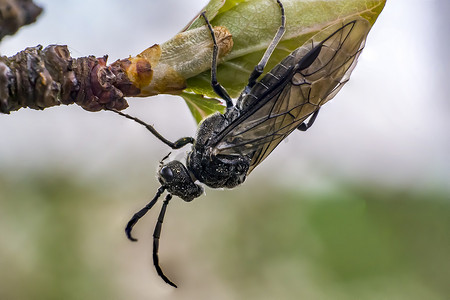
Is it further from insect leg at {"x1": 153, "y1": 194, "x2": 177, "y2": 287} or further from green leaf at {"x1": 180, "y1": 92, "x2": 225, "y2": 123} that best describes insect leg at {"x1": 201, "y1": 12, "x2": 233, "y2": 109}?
insect leg at {"x1": 153, "y1": 194, "x2": 177, "y2": 287}

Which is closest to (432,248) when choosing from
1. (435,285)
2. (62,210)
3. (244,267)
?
(435,285)

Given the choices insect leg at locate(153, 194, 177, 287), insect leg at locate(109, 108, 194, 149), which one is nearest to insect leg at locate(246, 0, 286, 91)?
insect leg at locate(109, 108, 194, 149)

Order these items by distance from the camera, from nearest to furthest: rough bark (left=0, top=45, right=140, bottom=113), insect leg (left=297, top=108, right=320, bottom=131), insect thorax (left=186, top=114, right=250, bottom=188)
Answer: rough bark (left=0, top=45, right=140, bottom=113) → insect thorax (left=186, top=114, right=250, bottom=188) → insect leg (left=297, top=108, right=320, bottom=131)

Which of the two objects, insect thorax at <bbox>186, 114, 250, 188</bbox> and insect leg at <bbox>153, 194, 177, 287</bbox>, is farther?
insect leg at <bbox>153, 194, 177, 287</bbox>

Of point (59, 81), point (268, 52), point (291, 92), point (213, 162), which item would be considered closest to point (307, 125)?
point (291, 92)

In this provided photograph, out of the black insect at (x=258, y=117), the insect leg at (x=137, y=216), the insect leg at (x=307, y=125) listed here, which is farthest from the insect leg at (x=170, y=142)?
the insect leg at (x=307, y=125)

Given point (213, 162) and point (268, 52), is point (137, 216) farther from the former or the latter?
point (268, 52)

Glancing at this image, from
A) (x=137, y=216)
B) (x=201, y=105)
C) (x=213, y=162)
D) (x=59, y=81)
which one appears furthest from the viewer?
(x=137, y=216)
